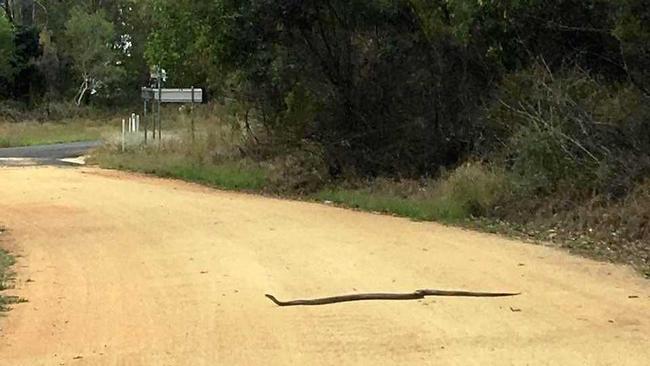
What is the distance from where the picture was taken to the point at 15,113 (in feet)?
186

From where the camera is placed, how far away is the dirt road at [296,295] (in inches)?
274

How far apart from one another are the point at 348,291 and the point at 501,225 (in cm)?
598

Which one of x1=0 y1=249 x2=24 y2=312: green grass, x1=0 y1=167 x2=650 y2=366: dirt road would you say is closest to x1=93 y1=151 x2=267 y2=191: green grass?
x1=0 y1=167 x2=650 y2=366: dirt road

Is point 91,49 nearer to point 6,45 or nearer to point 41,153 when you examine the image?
point 6,45

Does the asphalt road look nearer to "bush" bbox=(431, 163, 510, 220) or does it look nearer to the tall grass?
the tall grass

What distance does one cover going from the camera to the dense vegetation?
14.5 m

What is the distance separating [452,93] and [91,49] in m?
42.4

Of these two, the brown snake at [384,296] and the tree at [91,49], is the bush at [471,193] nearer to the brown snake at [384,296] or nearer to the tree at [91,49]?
the brown snake at [384,296]

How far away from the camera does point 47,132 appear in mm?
51469

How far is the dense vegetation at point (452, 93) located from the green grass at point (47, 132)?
65.7 ft

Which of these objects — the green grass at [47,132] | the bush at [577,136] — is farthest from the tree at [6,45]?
the bush at [577,136]

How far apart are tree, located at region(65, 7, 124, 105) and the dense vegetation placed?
31.3 metres

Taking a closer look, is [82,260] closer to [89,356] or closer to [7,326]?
[7,326]

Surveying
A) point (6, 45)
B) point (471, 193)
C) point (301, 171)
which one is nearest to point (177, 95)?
point (301, 171)
